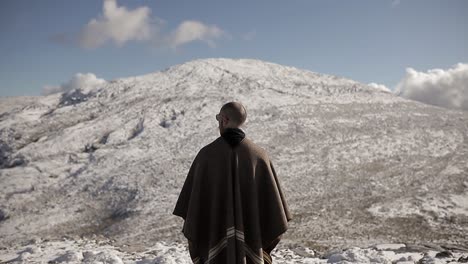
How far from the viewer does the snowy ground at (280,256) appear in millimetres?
8773

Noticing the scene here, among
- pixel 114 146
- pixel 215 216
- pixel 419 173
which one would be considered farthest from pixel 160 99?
pixel 215 216

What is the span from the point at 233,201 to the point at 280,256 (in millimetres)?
6878

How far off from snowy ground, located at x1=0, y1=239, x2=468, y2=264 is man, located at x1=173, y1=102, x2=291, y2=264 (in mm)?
5060

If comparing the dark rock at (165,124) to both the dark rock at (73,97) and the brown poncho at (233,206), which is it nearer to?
the dark rock at (73,97)

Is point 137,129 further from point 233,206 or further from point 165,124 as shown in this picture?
point 233,206

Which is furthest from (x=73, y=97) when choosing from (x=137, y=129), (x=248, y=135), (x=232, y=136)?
(x=232, y=136)

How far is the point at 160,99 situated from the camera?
33531 mm

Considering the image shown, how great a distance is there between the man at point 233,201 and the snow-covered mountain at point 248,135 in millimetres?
Answer: 9035

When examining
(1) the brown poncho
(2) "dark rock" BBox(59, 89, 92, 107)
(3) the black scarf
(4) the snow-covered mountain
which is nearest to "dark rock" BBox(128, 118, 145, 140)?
(4) the snow-covered mountain

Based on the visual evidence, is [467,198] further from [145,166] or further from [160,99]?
[160,99]

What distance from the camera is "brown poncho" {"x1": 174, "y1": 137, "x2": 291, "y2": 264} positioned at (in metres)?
3.90

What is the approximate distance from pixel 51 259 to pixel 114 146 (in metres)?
16.9

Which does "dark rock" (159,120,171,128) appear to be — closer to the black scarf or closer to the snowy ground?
the snowy ground

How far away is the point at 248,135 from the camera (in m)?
26.6
